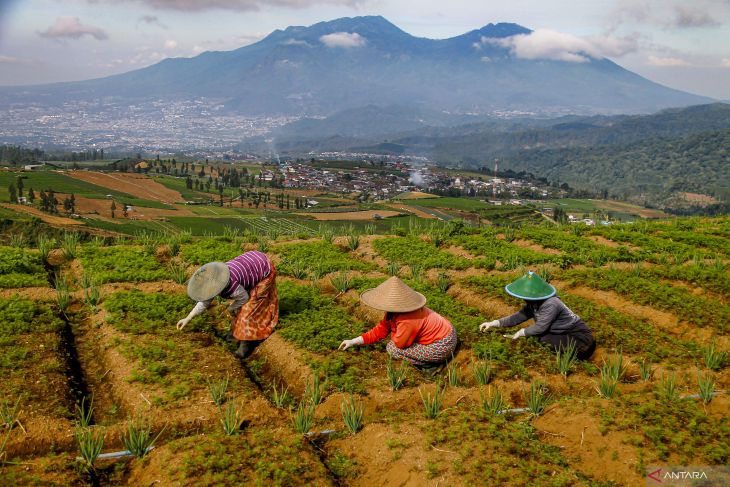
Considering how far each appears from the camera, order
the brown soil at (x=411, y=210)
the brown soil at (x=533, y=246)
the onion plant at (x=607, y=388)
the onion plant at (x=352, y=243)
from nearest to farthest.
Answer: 1. the onion plant at (x=607, y=388)
2. the brown soil at (x=533, y=246)
3. the onion plant at (x=352, y=243)
4. the brown soil at (x=411, y=210)

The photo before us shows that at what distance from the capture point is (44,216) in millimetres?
48156

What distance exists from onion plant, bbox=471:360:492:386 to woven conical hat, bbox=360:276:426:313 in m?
1.12

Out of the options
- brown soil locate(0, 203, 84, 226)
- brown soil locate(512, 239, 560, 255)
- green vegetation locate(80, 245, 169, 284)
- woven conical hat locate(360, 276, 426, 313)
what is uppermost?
woven conical hat locate(360, 276, 426, 313)

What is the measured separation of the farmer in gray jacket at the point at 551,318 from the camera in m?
7.32

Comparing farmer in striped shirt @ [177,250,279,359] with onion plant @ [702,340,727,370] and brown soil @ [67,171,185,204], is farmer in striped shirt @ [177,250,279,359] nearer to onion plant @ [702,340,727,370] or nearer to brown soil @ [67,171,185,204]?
onion plant @ [702,340,727,370]

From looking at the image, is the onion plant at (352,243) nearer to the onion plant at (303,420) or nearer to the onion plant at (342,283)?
the onion plant at (342,283)

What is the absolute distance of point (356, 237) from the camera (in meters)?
14.7

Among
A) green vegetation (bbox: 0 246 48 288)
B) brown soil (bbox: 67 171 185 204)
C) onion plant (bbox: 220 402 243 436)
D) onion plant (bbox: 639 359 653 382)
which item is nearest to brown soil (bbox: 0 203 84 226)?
brown soil (bbox: 67 171 185 204)

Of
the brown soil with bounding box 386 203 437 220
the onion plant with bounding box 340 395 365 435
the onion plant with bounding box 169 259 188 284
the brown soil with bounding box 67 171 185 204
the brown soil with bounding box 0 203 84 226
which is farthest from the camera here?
the brown soil with bounding box 67 171 185 204

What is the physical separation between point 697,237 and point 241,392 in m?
13.8

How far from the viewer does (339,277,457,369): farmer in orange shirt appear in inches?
274

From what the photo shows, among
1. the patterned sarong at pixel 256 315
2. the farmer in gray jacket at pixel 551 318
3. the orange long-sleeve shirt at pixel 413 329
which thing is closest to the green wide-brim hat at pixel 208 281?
the patterned sarong at pixel 256 315

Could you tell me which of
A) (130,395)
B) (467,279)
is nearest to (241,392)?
(130,395)

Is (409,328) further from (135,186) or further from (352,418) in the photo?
(135,186)
